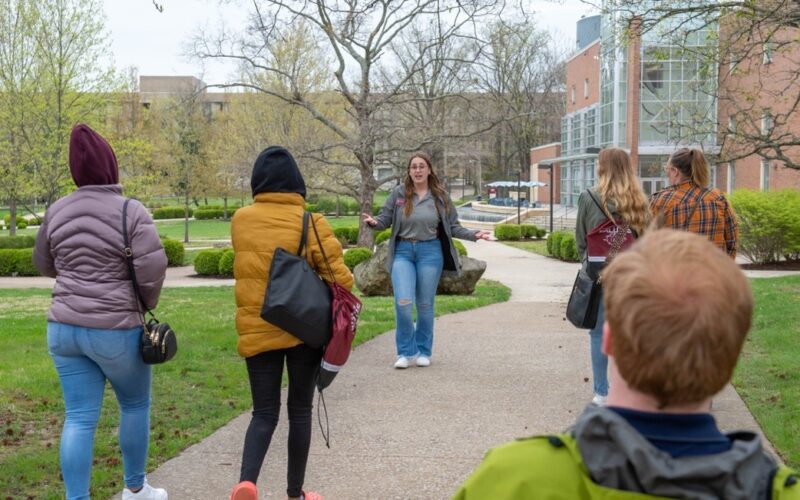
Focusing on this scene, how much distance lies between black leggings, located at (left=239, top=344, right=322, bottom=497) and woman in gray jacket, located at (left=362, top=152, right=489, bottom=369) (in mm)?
3216

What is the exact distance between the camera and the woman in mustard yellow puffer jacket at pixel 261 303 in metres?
4.07

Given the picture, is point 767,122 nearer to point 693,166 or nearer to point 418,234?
point 418,234

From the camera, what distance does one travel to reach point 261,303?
4.09m

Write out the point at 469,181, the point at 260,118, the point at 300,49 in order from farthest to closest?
the point at 469,181
the point at 260,118
the point at 300,49

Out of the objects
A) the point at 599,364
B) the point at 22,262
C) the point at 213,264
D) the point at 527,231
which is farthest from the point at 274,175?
the point at 527,231

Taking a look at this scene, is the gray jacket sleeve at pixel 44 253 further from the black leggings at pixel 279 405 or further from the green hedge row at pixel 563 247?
the green hedge row at pixel 563 247

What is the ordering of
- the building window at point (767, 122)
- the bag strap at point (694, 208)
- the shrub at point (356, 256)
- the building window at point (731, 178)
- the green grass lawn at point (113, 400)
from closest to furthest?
the green grass lawn at point (113, 400) → the bag strap at point (694, 208) → the building window at point (767, 122) → the shrub at point (356, 256) → the building window at point (731, 178)

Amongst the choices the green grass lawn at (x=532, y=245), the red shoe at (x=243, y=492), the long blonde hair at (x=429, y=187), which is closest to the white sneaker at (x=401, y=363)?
the long blonde hair at (x=429, y=187)

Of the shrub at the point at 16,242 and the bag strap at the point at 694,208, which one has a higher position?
the bag strap at the point at 694,208

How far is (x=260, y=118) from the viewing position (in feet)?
133

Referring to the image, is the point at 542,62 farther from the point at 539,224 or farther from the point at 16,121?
the point at 16,121

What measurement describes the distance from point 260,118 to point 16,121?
13343mm

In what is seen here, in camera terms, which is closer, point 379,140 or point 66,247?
point 66,247

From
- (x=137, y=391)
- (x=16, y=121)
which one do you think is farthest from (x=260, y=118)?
(x=137, y=391)
